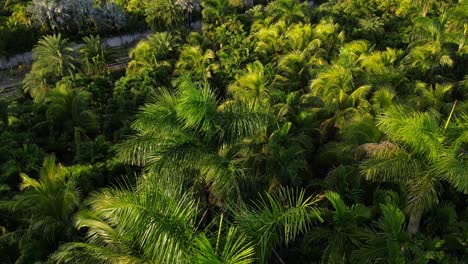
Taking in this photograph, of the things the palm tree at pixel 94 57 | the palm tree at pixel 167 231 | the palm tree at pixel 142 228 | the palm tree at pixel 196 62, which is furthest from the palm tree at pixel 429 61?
the palm tree at pixel 94 57

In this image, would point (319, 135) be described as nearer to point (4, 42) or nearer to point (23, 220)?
point (23, 220)

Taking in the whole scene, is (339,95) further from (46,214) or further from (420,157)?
(46,214)

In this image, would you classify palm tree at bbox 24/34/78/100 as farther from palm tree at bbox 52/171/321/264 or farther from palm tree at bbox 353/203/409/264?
palm tree at bbox 353/203/409/264

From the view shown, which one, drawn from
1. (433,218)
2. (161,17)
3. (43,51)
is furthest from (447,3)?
(43,51)

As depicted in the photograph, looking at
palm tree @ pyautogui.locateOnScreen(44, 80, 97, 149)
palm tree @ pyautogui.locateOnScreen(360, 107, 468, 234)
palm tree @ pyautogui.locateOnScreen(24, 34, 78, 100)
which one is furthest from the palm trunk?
palm tree @ pyautogui.locateOnScreen(24, 34, 78, 100)

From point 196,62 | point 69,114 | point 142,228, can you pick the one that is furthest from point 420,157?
point 196,62

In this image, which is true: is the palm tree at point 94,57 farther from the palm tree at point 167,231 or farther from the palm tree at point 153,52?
the palm tree at point 167,231
